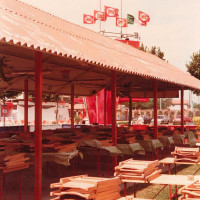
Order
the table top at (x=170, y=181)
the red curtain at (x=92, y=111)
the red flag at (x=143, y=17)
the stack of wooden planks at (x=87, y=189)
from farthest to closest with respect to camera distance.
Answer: the red flag at (x=143, y=17), the red curtain at (x=92, y=111), the table top at (x=170, y=181), the stack of wooden planks at (x=87, y=189)

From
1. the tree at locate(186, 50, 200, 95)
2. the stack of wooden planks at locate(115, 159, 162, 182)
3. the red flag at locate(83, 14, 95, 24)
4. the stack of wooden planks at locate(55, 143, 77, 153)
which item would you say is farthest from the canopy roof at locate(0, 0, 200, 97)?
the red flag at locate(83, 14, 95, 24)

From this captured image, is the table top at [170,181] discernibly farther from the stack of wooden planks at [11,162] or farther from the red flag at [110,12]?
the red flag at [110,12]

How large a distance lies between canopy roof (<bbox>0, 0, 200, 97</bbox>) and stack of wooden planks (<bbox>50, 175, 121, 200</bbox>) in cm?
240

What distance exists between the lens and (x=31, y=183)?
367 inches

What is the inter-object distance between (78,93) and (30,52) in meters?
9.10

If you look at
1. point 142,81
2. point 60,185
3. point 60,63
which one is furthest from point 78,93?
point 60,185

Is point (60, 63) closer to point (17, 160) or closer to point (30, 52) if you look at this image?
point (30, 52)

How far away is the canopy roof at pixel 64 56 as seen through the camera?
6625 millimetres

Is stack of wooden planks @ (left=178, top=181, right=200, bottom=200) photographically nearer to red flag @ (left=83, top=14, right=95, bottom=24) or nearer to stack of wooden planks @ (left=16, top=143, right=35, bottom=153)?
stack of wooden planks @ (left=16, top=143, right=35, bottom=153)

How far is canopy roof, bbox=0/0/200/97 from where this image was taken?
6.62 metres

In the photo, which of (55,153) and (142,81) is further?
(142,81)

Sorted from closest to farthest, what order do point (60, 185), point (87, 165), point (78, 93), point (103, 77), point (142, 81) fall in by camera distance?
point (60, 185), point (87, 165), point (103, 77), point (142, 81), point (78, 93)

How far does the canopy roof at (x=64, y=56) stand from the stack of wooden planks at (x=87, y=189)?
2.40m

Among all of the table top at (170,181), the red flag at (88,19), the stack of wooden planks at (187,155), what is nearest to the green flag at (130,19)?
the red flag at (88,19)
